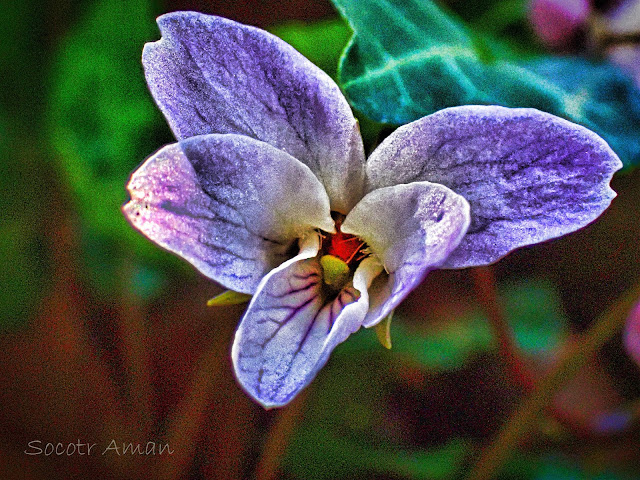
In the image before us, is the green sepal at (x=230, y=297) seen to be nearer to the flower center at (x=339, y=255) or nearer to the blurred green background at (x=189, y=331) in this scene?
the flower center at (x=339, y=255)

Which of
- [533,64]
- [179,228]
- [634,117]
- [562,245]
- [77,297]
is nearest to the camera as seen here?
[179,228]

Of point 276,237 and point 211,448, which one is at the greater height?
point 276,237

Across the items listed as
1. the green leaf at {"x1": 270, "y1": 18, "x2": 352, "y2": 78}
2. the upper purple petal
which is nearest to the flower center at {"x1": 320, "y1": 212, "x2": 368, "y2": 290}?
the green leaf at {"x1": 270, "y1": 18, "x2": 352, "y2": 78}

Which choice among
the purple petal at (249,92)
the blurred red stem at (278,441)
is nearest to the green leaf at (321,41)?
the purple petal at (249,92)

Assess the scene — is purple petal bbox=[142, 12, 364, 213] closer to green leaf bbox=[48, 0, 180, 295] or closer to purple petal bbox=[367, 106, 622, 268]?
purple petal bbox=[367, 106, 622, 268]

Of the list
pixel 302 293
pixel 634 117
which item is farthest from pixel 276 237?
pixel 634 117

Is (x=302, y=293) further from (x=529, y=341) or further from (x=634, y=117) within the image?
(x=529, y=341)

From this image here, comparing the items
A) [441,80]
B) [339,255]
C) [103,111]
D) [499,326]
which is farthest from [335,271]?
[103,111]
